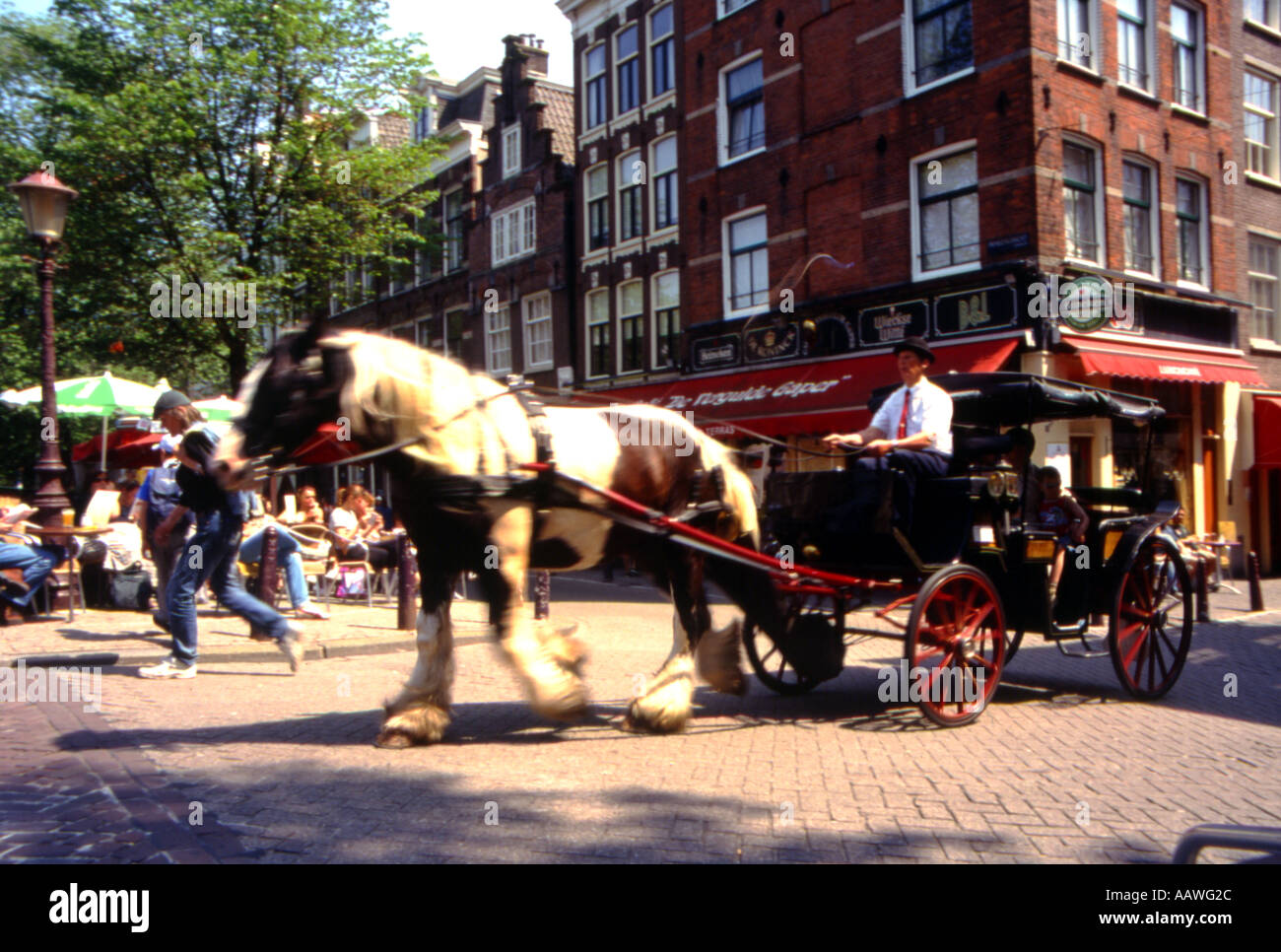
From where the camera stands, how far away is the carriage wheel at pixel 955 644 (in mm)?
5289

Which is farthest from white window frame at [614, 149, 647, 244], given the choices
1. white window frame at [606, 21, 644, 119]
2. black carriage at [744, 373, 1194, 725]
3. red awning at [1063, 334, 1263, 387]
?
black carriage at [744, 373, 1194, 725]

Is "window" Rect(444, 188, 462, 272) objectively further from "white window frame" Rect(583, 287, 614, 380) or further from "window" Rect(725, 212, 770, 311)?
"window" Rect(725, 212, 770, 311)

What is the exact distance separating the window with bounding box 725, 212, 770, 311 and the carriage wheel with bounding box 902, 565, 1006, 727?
538 inches

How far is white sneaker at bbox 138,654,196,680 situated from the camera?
687 centimetres

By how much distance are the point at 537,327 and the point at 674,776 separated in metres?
22.8

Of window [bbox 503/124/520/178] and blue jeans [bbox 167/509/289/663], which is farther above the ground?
window [bbox 503/124/520/178]

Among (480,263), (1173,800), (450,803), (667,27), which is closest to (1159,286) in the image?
(667,27)

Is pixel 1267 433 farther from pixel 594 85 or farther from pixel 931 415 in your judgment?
pixel 594 85

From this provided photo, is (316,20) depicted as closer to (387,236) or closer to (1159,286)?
(387,236)

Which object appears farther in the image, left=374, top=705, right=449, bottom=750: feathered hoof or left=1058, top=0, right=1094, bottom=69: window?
left=1058, top=0, right=1094, bottom=69: window

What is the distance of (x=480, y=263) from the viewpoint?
28.3 m

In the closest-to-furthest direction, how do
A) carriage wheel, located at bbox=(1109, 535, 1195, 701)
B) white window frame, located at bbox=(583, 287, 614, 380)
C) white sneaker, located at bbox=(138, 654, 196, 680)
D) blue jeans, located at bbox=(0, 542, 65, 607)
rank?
1. carriage wheel, located at bbox=(1109, 535, 1195, 701)
2. white sneaker, located at bbox=(138, 654, 196, 680)
3. blue jeans, located at bbox=(0, 542, 65, 607)
4. white window frame, located at bbox=(583, 287, 614, 380)

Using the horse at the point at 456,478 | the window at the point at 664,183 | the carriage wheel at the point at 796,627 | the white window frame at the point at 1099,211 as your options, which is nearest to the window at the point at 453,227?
the window at the point at 664,183
